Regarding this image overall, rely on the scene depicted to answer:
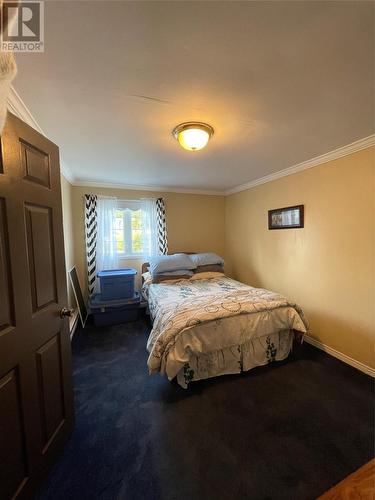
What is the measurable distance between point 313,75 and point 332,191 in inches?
59.7

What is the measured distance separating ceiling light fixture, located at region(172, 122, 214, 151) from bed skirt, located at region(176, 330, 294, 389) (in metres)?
1.91

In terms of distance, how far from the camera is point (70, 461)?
51.4 inches

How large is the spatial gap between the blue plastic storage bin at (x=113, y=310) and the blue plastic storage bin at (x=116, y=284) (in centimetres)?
8

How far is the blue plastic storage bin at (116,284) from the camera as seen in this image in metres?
3.22

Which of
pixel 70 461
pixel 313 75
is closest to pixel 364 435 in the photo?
pixel 70 461

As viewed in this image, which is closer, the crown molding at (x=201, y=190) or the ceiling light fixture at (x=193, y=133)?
the crown molding at (x=201, y=190)

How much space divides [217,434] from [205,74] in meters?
2.36

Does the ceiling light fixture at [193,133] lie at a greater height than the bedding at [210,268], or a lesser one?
greater

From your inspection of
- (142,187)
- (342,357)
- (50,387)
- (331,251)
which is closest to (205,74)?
(50,387)

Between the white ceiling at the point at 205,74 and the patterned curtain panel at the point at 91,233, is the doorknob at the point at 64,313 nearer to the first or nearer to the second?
the white ceiling at the point at 205,74

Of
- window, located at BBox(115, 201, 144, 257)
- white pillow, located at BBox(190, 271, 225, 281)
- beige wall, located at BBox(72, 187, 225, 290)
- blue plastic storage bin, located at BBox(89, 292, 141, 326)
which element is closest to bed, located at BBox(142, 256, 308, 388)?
white pillow, located at BBox(190, 271, 225, 281)

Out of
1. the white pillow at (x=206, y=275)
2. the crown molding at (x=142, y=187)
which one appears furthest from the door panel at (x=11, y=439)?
the crown molding at (x=142, y=187)

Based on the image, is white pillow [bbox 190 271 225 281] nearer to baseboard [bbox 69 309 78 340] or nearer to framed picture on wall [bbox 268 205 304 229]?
framed picture on wall [bbox 268 205 304 229]

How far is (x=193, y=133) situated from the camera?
5.72 ft
